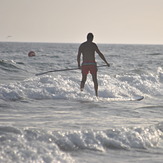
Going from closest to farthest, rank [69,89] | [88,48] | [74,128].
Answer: [74,128] → [88,48] → [69,89]

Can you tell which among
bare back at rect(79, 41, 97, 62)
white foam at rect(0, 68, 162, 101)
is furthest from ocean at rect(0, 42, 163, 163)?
bare back at rect(79, 41, 97, 62)

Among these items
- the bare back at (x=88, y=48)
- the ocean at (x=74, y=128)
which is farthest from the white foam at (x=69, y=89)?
the bare back at (x=88, y=48)

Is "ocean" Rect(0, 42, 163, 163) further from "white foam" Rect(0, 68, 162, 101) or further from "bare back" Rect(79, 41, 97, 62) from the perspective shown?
"bare back" Rect(79, 41, 97, 62)

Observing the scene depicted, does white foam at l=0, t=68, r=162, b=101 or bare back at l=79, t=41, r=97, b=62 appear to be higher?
bare back at l=79, t=41, r=97, b=62

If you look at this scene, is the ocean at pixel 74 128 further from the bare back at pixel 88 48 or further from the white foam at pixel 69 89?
the bare back at pixel 88 48

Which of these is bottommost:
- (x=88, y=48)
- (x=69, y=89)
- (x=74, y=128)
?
(x=69, y=89)

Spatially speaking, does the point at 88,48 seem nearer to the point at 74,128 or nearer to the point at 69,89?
the point at 69,89

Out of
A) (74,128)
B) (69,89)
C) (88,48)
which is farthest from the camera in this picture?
(69,89)

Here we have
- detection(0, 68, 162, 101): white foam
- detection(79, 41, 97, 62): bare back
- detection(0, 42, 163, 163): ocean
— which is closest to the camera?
detection(0, 42, 163, 163): ocean

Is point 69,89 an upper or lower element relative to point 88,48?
lower

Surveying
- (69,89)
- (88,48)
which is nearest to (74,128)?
(88,48)

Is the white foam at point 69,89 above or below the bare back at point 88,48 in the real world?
below

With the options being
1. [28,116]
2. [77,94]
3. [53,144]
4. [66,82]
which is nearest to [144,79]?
[66,82]

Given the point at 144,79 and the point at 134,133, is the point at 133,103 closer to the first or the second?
the point at 134,133
